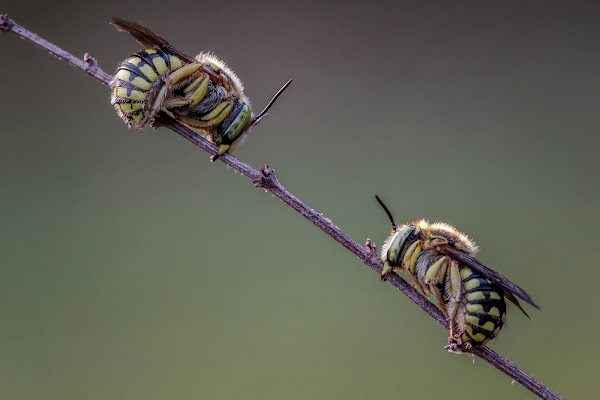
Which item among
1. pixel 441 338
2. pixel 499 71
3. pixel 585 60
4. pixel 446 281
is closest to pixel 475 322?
pixel 446 281

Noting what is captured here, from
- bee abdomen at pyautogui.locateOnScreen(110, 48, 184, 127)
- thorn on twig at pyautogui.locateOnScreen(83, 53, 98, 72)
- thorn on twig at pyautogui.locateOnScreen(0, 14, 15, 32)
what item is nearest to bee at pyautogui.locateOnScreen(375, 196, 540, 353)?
bee abdomen at pyautogui.locateOnScreen(110, 48, 184, 127)

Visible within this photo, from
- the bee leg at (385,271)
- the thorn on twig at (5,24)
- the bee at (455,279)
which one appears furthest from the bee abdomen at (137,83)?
the bee leg at (385,271)

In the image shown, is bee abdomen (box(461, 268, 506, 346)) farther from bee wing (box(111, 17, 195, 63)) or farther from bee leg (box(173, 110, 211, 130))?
bee wing (box(111, 17, 195, 63))

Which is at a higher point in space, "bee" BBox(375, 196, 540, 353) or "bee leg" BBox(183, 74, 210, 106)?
"bee leg" BBox(183, 74, 210, 106)

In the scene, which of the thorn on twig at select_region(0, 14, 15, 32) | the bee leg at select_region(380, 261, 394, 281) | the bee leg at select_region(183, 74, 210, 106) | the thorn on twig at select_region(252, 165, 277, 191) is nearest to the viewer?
the thorn on twig at select_region(0, 14, 15, 32)

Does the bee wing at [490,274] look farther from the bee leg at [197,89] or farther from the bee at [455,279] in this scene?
the bee leg at [197,89]

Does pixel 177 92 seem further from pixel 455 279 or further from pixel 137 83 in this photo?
pixel 455 279

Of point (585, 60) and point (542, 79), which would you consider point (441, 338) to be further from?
point (585, 60)
